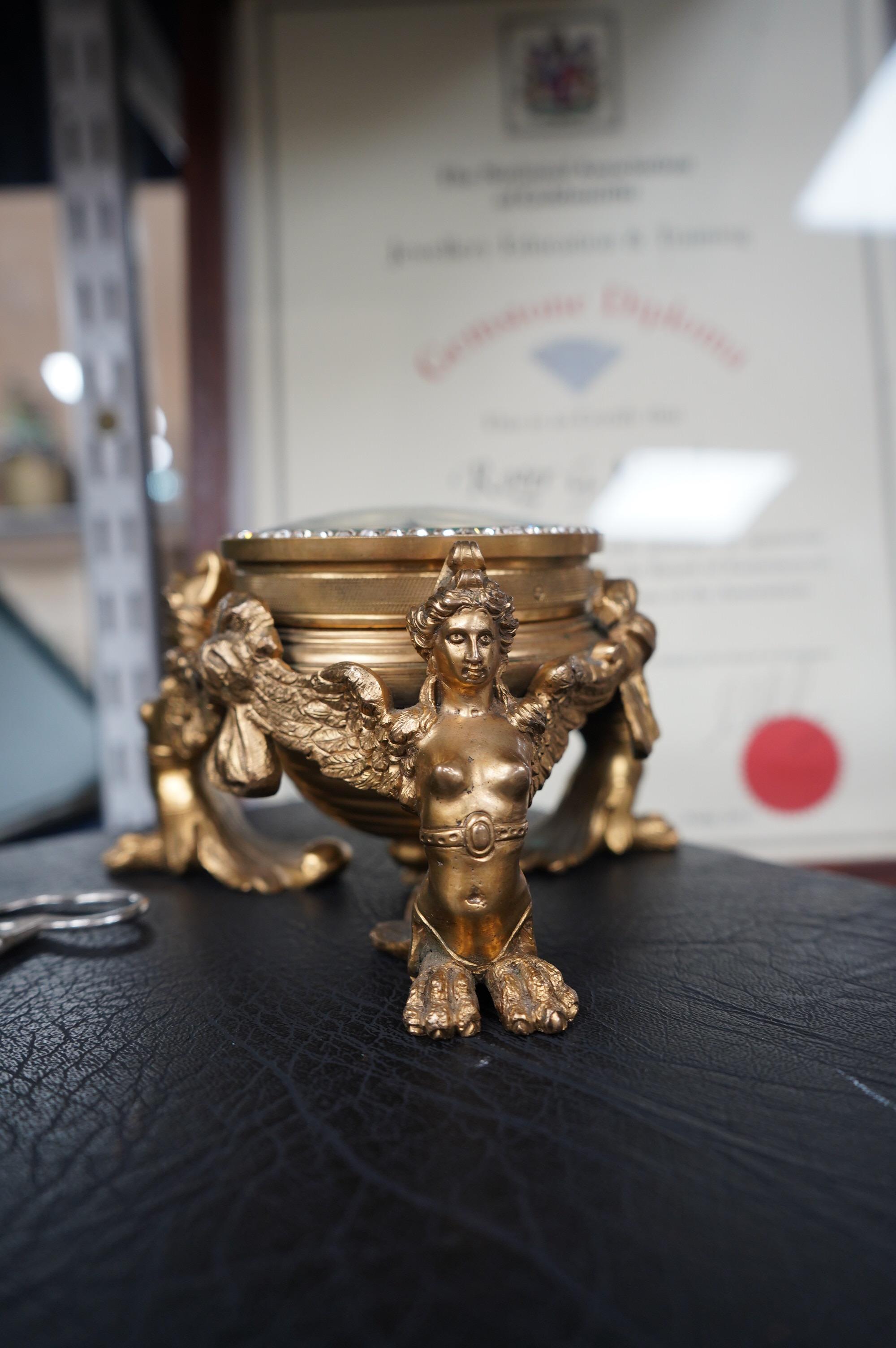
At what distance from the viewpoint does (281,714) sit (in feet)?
2.86

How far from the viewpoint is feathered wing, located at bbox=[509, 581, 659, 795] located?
818 millimetres

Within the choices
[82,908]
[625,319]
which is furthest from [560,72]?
[82,908]

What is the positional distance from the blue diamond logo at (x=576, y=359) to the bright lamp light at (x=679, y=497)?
157mm

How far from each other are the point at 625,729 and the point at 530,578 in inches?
9.1

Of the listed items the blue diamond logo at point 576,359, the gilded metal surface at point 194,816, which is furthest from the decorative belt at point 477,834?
the blue diamond logo at point 576,359

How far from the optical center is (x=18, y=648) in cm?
210

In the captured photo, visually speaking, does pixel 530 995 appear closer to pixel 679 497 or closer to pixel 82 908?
pixel 82 908

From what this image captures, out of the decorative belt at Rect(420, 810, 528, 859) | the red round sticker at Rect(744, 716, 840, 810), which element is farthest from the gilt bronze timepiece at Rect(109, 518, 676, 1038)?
the red round sticker at Rect(744, 716, 840, 810)

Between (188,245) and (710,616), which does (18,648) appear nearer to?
(188,245)

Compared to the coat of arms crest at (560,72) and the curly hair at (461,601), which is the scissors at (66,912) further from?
the coat of arms crest at (560,72)

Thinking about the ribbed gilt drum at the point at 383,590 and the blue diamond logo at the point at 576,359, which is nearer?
the ribbed gilt drum at the point at 383,590

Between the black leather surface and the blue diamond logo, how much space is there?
1275 millimetres

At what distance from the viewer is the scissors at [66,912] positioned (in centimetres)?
95

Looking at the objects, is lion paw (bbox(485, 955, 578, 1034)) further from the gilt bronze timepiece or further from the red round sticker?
the red round sticker
